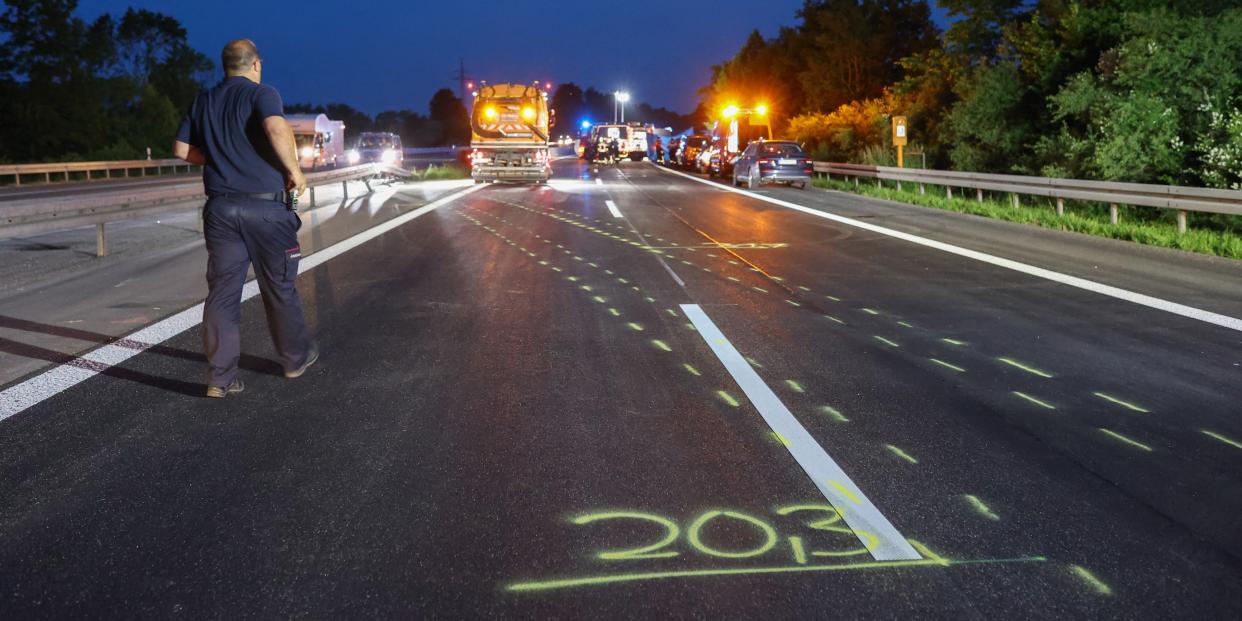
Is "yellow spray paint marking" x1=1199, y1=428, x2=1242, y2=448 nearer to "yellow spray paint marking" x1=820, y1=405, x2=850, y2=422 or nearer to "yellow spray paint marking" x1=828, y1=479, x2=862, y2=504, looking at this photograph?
"yellow spray paint marking" x1=820, y1=405, x2=850, y2=422

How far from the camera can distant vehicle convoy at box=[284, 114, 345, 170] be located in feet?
130

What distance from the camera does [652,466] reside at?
445 centimetres

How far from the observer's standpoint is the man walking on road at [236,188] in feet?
18.3

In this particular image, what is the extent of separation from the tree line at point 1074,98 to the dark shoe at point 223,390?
1515 cm

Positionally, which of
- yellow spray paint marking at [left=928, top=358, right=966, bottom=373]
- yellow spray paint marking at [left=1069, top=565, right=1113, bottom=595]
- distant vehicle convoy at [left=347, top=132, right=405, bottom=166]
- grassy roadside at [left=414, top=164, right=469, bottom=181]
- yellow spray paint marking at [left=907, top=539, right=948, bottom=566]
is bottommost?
yellow spray paint marking at [left=1069, top=565, right=1113, bottom=595]

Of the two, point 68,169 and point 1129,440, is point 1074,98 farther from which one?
point 68,169

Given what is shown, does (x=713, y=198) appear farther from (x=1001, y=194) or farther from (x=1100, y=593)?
(x=1100, y=593)

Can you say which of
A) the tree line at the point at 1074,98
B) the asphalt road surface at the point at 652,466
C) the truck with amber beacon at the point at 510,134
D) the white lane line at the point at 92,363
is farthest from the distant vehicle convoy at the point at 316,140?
the asphalt road surface at the point at 652,466

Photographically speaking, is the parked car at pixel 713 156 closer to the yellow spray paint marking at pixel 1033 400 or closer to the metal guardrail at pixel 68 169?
the metal guardrail at pixel 68 169

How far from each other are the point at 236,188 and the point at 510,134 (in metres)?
27.4

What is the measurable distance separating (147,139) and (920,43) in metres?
46.7

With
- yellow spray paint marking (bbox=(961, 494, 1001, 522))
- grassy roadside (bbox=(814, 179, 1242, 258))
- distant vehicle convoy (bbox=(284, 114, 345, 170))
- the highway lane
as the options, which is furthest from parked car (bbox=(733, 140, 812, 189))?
yellow spray paint marking (bbox=(961, 494, 1001, 522))

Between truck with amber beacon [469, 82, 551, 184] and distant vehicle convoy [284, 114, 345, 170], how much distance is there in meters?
9.28

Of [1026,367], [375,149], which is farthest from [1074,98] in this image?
[375,149]
